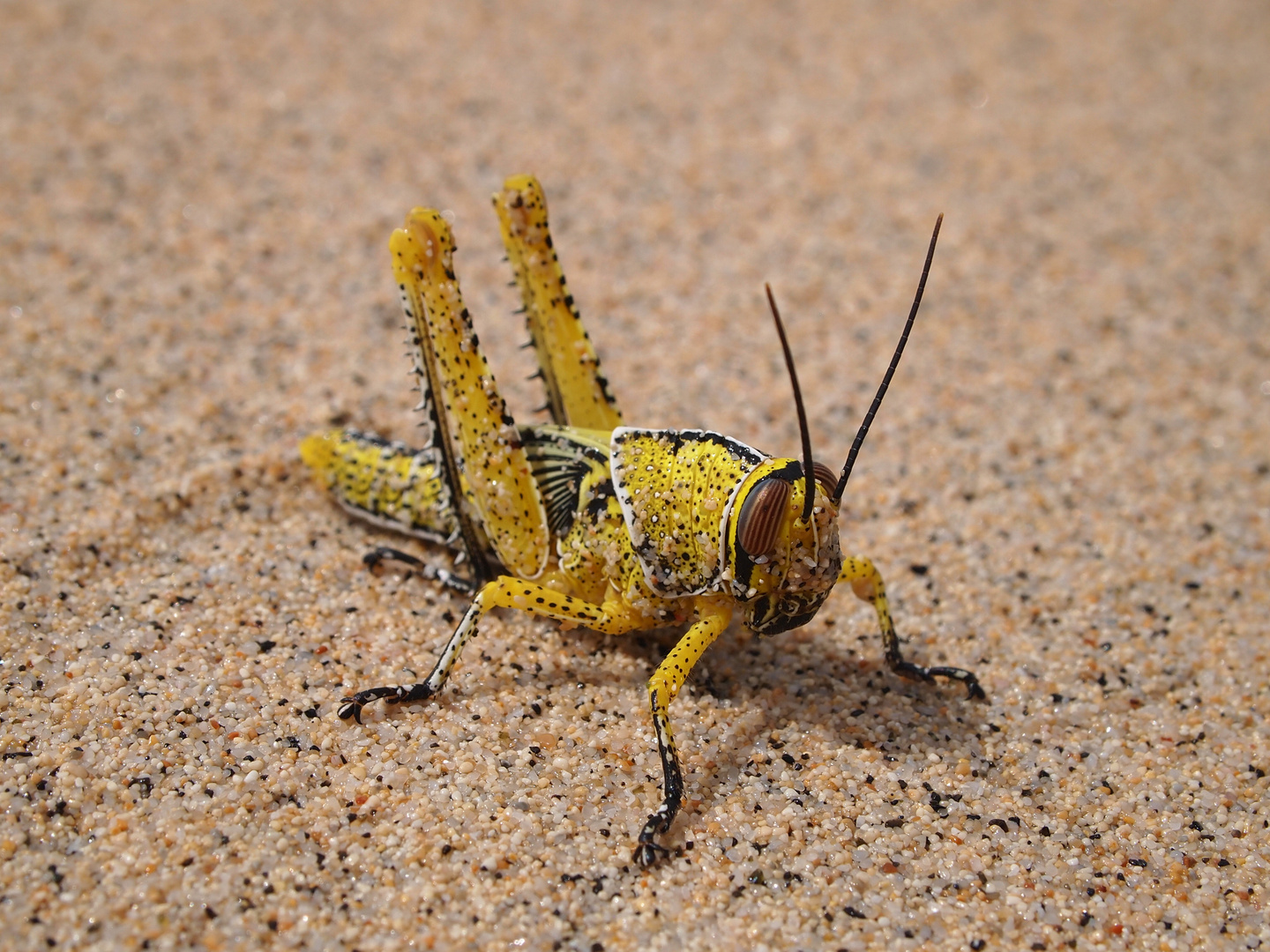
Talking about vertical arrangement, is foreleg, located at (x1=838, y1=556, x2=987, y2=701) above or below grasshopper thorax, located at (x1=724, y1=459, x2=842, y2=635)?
below

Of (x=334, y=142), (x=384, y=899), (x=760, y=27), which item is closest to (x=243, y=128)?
(x=334, y=142)

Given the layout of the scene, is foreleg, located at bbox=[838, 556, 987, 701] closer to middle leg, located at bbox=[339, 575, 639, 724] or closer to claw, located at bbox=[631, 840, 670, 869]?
middle leg, located at bbox=[339, 575, 639, 724]

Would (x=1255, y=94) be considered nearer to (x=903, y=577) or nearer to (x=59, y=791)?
(x=903, y=577)

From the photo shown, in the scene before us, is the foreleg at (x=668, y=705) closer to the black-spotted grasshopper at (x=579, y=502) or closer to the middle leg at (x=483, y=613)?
the black-spotted grasshopper at (x=579, y=502)

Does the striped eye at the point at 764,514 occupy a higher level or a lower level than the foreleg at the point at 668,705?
higher

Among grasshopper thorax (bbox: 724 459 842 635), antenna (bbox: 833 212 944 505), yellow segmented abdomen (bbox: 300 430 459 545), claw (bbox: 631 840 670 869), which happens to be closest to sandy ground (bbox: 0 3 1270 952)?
claw (bbox: 631 840 670 869)

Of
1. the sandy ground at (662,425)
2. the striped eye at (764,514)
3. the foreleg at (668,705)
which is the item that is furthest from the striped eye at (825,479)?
the sandy ground at (662,425)
